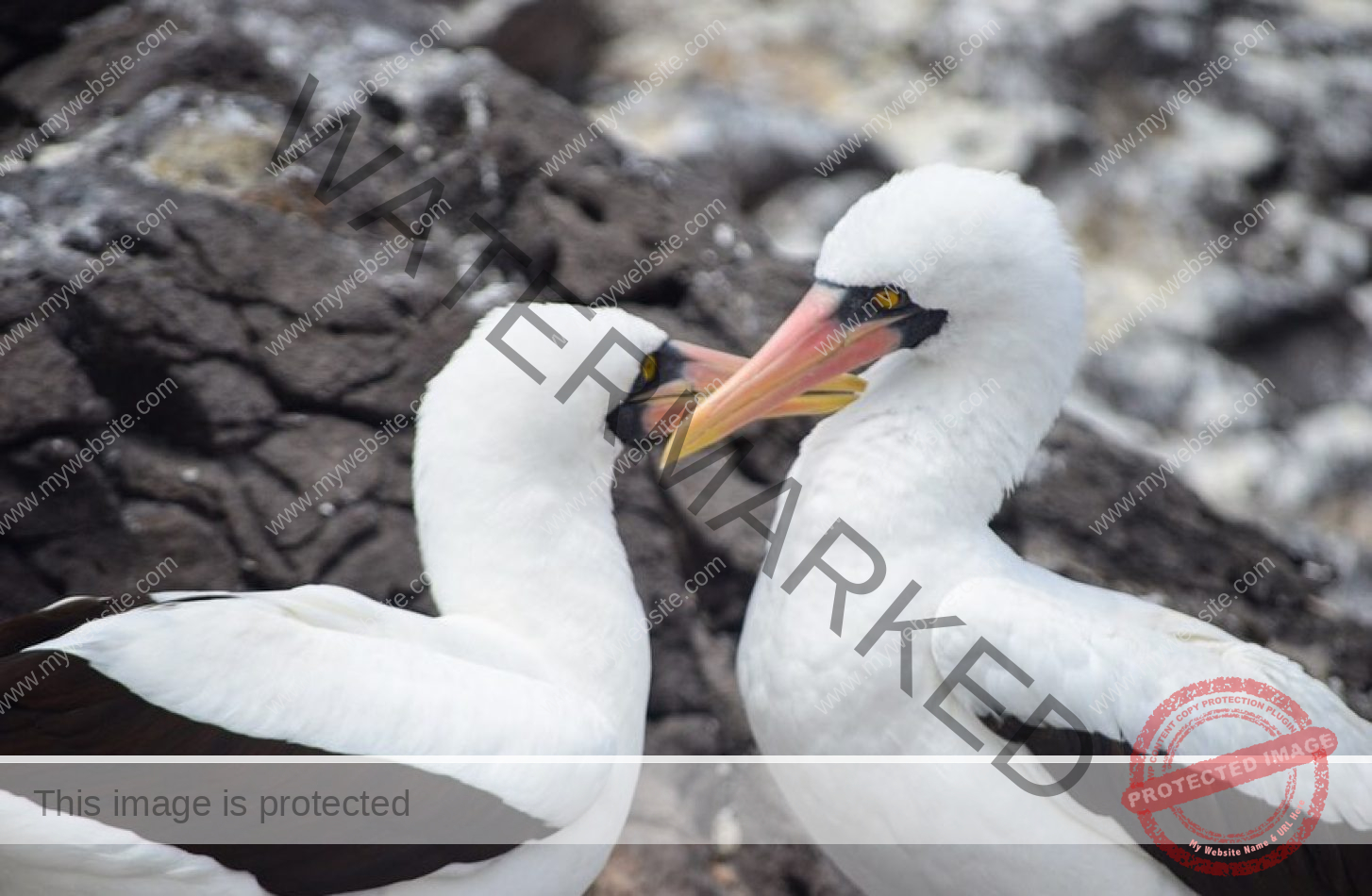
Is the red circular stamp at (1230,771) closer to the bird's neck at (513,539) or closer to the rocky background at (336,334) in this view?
the bird's neck at (513,539)

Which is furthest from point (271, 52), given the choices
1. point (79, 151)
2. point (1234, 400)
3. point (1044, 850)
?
point (1234, 400)

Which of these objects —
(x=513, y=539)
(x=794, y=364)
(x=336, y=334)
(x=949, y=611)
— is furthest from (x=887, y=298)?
(x=336, y=334)

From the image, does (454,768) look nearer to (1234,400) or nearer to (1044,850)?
(1044,850)

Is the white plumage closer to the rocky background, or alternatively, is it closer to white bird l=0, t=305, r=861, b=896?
white bird l=0, t=305, r=861, b=896

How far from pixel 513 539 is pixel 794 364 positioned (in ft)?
2.52

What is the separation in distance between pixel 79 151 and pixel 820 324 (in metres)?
2.44

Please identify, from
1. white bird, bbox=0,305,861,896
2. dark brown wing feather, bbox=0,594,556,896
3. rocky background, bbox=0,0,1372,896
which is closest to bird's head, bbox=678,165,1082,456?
white bird, bbox=0,305,861,896

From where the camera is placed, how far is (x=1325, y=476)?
24.4 feet

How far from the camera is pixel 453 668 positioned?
304cm

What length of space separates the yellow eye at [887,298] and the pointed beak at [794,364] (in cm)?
4

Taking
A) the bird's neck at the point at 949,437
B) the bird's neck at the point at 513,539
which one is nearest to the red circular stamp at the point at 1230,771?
the bird's neck at the point at 949,437

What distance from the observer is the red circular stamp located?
10.3 ft

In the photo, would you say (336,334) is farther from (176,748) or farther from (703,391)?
(176,748)

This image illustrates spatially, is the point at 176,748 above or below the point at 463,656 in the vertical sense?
above
